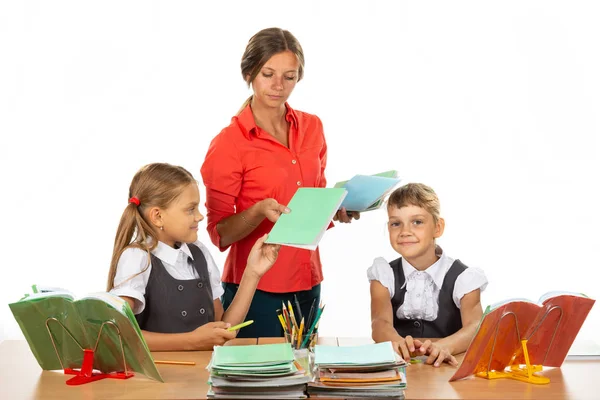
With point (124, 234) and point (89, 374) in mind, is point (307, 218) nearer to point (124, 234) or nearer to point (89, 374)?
point (124, 234)

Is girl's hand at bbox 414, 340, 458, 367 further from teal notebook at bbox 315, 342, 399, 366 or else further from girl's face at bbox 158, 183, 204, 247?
girl's face at bbox 158, 183, 204, 247

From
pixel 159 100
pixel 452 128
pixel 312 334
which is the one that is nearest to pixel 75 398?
pixel 312 334

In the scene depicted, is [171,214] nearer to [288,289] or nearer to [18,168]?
[288,289]

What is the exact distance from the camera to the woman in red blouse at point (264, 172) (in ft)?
9.10

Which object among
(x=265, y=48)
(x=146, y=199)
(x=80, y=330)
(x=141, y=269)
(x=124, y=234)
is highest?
(x=265, y=48)

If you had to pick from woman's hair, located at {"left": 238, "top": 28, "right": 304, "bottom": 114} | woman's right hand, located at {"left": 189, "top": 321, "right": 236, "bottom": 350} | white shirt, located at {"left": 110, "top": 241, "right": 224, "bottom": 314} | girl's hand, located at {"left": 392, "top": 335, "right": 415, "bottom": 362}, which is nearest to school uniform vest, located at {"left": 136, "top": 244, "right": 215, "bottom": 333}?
white shirt, located at {"left": 110, "top": 241, "right": 224, "bottom": 314}

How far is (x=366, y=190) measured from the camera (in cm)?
264

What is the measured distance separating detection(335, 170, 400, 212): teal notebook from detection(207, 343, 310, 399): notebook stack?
826 millimetres

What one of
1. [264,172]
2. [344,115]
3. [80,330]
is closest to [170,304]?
[80,330]

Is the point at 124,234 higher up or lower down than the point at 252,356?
higher up

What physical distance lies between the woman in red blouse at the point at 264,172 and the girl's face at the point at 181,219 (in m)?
0.28

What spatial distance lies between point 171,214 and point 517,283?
2.93 metres

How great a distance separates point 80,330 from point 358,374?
0.73m

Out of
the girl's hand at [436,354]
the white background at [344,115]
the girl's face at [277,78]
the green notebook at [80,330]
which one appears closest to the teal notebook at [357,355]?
the girl's hand at [436,354]
